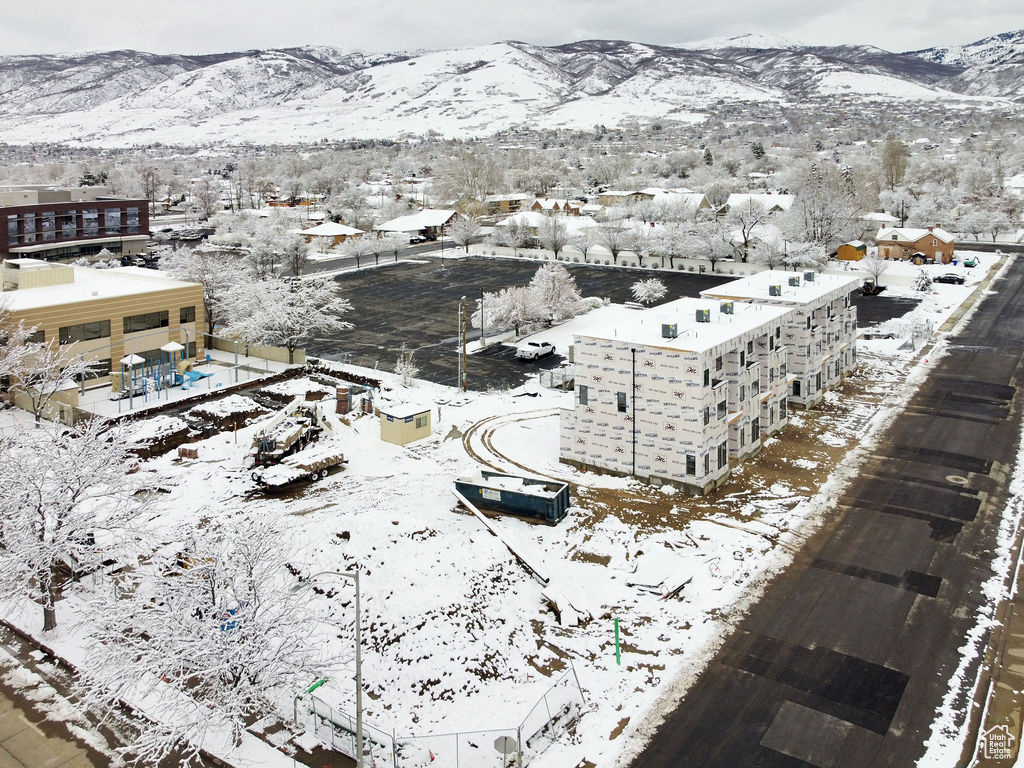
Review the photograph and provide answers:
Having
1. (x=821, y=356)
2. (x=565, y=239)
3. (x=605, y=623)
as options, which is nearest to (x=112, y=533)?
(x=605, y=623)

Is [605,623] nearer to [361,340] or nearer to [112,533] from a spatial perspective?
[112,533]

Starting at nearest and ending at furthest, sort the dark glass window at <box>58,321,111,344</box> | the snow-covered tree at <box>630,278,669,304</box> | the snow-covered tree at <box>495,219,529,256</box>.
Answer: the dark glass window at <box>58,321,111,344</box>
the snow-covered tree at <box>630,278,669,304</box>
the snow-covered tree at <box>495,219,529,256</box>

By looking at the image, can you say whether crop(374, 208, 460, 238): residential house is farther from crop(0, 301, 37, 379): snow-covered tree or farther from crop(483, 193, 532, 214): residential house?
crop(0, 301, 37, 379): snow-covered tree

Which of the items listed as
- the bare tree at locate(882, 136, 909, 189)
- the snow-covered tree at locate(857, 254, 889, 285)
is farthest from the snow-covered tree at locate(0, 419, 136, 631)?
the bare tree at locate(882, 136, 909, 189)

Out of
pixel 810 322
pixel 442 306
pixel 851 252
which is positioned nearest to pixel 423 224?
pixel 442 306

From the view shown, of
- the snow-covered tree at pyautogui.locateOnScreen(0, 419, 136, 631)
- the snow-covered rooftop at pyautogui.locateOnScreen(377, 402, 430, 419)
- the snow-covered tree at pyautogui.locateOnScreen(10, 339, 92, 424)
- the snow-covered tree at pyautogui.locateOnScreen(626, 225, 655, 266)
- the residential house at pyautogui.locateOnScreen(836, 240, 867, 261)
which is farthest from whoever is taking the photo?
the snow-covered tree at pyautogui.locateOnScreen(626, 225, 655, 266)

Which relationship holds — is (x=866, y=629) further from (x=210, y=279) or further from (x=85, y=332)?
(x=210, y=279)
